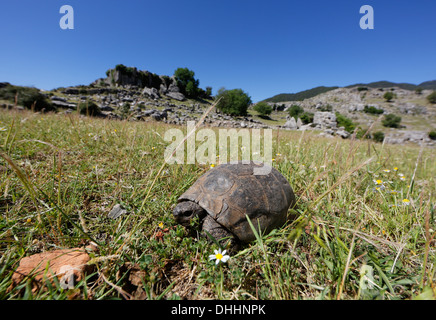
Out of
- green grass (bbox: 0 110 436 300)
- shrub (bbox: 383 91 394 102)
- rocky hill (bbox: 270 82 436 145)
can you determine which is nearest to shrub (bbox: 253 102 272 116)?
rocky hill (bbox: 270 82 436 145)

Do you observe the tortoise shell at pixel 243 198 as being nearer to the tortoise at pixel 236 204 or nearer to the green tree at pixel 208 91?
the tortoise at pixel 236 204

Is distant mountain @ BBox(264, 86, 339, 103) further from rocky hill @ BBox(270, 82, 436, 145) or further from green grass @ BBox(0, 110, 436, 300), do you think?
green grass @ BBox(0, 110, 436, 300)

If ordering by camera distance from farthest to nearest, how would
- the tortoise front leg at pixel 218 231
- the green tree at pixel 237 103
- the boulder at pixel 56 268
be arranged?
the green tree at pixel 237 103, the tortoise front leg at pixel 218 231, the boulder at pixel 56 268

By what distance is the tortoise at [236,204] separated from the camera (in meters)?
1.52

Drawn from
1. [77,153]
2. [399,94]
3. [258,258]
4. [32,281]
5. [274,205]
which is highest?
[399,94]

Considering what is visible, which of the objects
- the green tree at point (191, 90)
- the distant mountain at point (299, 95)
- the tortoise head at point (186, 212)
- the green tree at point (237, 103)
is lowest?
the tortoise head at point (186, 212)

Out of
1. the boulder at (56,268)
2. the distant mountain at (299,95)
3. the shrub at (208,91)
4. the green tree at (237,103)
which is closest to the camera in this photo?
the boulder at (56,268)

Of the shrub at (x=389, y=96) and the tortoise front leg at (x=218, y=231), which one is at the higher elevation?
the shrub at (x=389, y=96)

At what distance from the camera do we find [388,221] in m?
1.68

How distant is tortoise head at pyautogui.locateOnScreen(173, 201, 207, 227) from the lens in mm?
1557

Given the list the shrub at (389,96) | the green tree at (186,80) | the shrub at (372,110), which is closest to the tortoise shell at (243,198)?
the green tree at (186,80)
